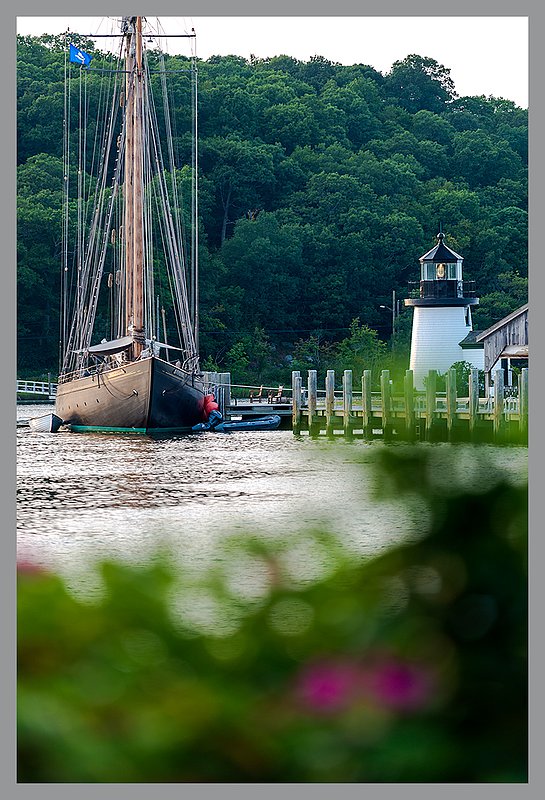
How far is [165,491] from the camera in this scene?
19.2 meters

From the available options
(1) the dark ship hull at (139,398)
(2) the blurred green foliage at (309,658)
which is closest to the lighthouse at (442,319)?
(1) the dark ship hull at (139,398)

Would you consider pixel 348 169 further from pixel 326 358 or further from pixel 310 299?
pixel 326 358

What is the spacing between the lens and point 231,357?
46.7 m

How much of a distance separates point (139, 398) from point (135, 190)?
16.9ft

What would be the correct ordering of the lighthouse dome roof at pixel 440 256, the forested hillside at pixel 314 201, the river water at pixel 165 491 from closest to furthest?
the river water at pixel 165 491 < the lighthouse dome roof at pixel 440 256 < the forested hillside at pixel 314 201

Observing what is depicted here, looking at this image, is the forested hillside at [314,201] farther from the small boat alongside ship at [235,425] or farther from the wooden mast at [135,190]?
the small boat alongside ship at [235,425]

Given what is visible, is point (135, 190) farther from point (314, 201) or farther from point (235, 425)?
point (314, 201)

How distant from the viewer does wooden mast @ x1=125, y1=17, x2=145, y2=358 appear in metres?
31.3

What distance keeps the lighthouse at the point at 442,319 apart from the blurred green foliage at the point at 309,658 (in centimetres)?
3230

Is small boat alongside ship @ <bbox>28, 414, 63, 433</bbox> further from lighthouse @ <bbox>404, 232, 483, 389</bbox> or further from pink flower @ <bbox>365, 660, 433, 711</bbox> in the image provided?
pink flower @ <bbox>365, 660, 433, 711</bbox>

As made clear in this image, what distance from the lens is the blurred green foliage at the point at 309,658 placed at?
221 centimetres

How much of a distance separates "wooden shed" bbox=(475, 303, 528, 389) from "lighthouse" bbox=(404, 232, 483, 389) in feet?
7.67

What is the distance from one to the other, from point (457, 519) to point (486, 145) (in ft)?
166

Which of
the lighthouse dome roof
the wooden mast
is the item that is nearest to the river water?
the wooden mast
